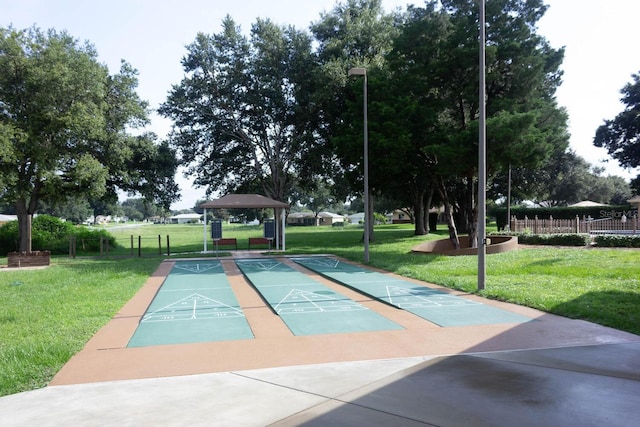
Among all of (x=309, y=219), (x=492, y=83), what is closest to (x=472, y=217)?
(x=492, y=83)

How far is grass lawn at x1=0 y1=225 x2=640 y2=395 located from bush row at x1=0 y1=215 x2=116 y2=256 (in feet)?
35.3

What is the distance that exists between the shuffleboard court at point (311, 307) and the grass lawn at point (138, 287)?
10.9ft

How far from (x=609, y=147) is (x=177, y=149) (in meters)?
40.1

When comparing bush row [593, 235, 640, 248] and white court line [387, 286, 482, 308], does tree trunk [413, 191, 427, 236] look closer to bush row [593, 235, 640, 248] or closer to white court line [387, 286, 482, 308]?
bush row [593, 235, 640, 248]

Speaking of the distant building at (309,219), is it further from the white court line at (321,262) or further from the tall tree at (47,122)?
the white court line at (321,262)

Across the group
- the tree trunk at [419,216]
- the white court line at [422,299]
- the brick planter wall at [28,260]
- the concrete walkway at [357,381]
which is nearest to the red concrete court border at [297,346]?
the concrete walkway at [357,381]

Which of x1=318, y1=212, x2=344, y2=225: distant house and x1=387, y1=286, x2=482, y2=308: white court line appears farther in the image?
x1=318, y1=212, x2=344, y2=225: distant house

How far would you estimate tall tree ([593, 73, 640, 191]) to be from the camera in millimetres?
43281

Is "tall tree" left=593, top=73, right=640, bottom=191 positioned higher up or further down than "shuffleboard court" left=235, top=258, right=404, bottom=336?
higher up

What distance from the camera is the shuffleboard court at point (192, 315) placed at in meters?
7.69

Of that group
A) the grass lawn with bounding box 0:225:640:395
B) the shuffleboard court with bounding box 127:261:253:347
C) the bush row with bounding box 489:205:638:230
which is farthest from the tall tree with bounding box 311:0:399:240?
the bush row with bounding box 489:205:638:230

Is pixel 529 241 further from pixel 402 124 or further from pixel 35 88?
pixel 35 88

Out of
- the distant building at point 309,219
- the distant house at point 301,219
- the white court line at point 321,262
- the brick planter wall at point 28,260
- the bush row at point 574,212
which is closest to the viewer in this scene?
the white court line at point 321,262

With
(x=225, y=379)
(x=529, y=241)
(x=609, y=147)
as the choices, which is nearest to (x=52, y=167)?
(x=225, y=379)
